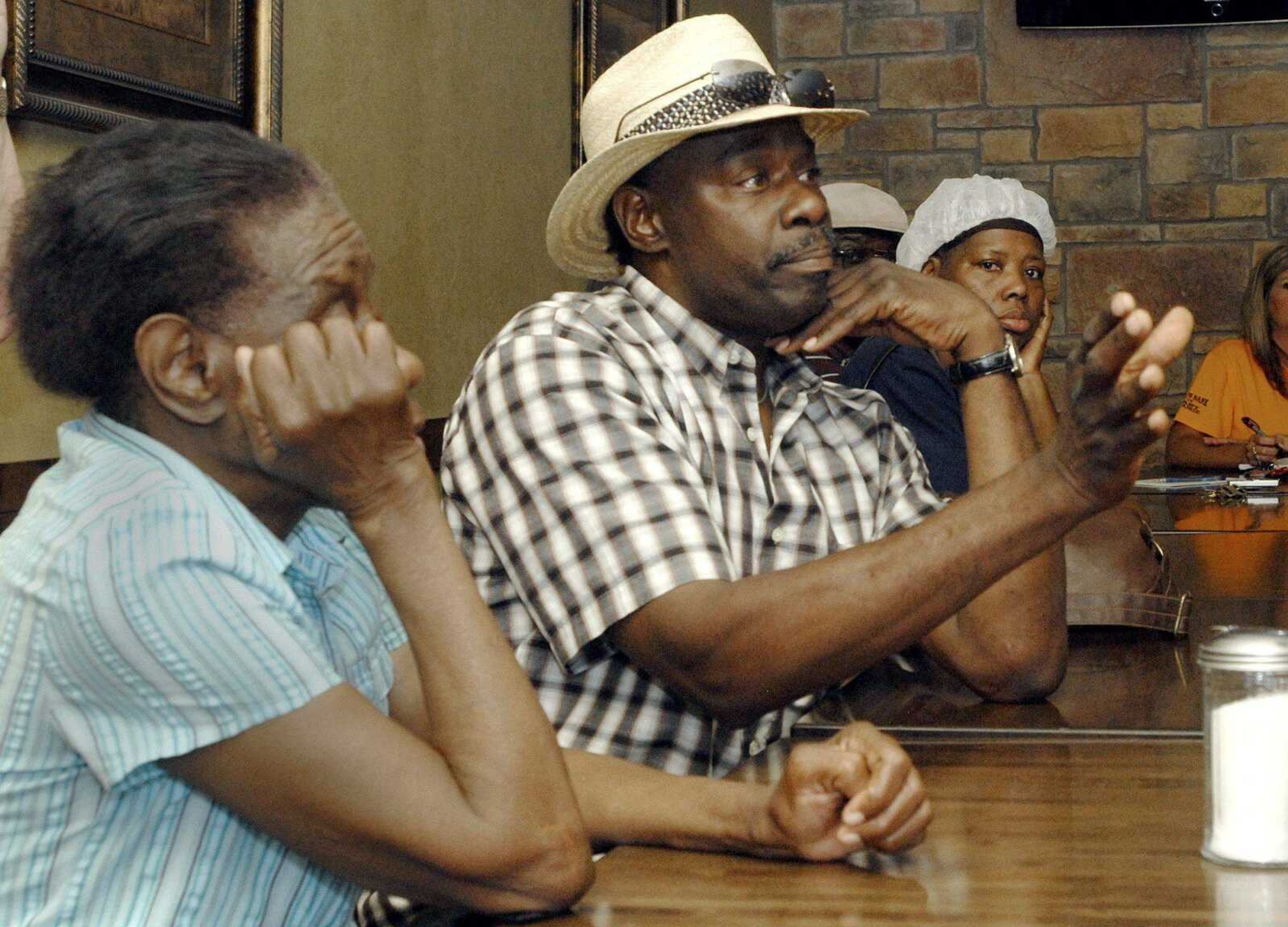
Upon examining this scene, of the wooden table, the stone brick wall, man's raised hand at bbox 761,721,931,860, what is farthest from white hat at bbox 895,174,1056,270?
the stone brick wall

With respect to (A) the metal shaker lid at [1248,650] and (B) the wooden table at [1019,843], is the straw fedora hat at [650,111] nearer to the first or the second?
(B) the wooden table at [1019,843]

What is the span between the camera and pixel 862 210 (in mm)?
4441

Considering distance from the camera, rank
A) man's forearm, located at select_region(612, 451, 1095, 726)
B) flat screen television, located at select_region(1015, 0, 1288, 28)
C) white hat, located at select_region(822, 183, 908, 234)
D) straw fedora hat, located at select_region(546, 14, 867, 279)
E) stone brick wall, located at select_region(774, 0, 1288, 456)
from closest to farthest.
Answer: man's forearm, located at select_region(612, 451, 1095, 726), straw fedora hat, located at select_region(546, 14, 867, 279), white hat, located at select_region(822, 183, 908, 234), flat screen television, located at select_region(1015, 0, 1288, 28), stone brick wall, located at select_region(774, 0, 1288, 456)

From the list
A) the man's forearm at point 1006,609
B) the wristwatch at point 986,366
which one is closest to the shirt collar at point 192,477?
the man's forearm at point 1006,609

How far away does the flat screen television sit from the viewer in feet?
19.0

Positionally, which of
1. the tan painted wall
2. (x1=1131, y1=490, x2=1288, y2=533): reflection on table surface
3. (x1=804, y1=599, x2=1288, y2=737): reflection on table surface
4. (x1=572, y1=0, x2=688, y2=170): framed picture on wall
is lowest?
(x1=804, y1=599, x2=1288, y2=737): reflection on table surface

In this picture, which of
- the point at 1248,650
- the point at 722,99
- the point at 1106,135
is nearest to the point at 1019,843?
the point at 1248,650

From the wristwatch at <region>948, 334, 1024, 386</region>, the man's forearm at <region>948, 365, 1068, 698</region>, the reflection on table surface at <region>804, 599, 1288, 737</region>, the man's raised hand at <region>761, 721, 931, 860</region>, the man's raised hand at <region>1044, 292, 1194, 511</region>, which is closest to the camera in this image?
the man's raised hand at <region>761, 721, 931, 860</region>

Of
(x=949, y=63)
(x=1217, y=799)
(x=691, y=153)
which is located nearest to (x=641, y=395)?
(x=691, y=153)

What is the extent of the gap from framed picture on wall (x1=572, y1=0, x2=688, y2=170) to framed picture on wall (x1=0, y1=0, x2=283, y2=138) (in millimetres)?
1354

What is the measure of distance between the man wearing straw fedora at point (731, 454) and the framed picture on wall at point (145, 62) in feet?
2.09

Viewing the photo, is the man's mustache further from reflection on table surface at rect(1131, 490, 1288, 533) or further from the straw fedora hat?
reflection on table surface at rect(1131, 490, 1288, 533)

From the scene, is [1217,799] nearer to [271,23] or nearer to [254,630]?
[254,630]

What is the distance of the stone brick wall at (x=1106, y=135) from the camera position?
5.93 meters
